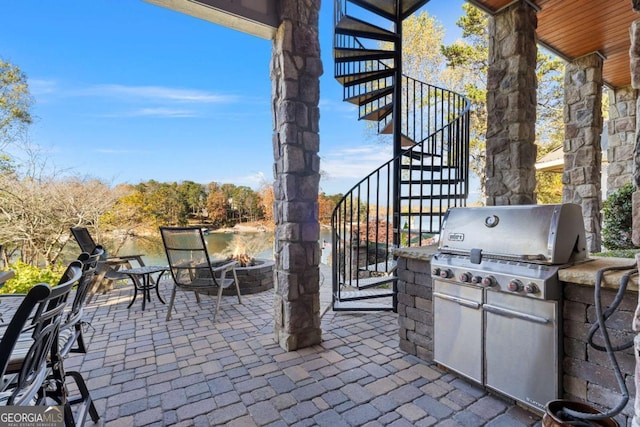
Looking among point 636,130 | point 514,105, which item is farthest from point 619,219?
point 636,130

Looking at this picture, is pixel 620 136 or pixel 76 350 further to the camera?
pixel 620 136

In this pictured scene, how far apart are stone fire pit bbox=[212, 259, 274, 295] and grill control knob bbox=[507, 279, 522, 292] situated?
325 centimetres

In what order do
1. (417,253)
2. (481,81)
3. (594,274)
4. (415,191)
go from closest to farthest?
(594,274) → (417,253) → (415,191) → (481,81)

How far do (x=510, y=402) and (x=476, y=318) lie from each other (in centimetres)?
51

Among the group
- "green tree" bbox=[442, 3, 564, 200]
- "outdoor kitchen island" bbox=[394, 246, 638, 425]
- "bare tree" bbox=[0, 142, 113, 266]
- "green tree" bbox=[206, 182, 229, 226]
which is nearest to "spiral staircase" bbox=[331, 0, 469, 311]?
"outdoor kitchen island" bbox=[394, 246, 638, 425]

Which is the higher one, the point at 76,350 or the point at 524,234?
the point at 524,234

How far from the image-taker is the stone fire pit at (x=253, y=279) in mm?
4223

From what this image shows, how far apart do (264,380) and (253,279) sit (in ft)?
7.42

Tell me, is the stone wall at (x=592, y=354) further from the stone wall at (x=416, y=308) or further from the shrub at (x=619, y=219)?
the shrub at (x=619, y=219)

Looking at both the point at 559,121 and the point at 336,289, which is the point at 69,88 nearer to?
the point at 336,289

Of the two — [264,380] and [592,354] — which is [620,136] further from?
[264,380]

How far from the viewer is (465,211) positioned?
Answer: 7.13ft

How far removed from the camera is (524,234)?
5.85ft

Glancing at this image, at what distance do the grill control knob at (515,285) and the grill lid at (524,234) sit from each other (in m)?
0.14
